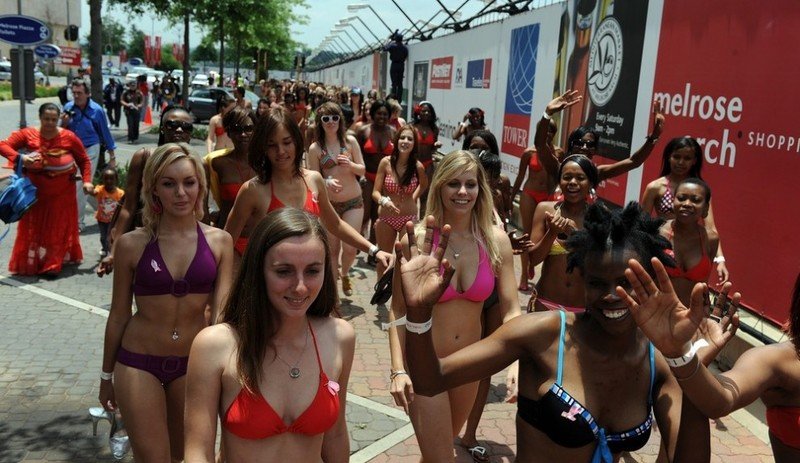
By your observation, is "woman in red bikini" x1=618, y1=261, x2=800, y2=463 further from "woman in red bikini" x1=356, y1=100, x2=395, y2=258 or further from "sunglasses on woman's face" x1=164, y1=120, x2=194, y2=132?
"woman in red bikini" x1=356, y1=100, x2=395, y2=258

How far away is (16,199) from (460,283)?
5.91 m

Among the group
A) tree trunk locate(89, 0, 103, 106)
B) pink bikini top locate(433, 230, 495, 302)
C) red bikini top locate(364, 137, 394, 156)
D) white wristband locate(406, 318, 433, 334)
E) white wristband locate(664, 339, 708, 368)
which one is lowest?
pink bikini top locate(433, 230, 495, 302)

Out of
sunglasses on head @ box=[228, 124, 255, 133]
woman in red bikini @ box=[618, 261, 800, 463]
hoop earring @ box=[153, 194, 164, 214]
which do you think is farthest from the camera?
sunglasses on head @ box=[228, 124, 255, 133]

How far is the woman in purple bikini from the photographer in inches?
132

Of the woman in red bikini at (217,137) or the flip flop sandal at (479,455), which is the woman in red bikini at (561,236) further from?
the woman in red bikini at (217,137)

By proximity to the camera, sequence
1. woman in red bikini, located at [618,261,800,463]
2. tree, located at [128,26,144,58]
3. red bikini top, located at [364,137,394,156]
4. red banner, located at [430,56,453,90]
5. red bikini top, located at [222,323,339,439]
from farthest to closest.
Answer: tree, located at [128,26,144,58], red banner, located at [430,56,453,90], red bikini top, located at [364,137,394,156], red bikini top, located at [222,323,339,439], woman in red bikini, located at [618,261,800,463]

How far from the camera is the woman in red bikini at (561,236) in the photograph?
4.65m

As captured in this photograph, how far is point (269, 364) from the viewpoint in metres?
2.50

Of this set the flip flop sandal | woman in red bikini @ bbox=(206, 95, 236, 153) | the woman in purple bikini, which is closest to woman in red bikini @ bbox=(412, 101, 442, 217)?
woman in red bikini @ bbox=(206, 95, 236, 153)

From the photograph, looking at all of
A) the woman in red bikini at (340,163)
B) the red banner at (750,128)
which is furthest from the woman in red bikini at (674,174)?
the woman in red bikini at (340,163)

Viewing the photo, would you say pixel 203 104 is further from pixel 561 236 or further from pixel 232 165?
pixel 561 236

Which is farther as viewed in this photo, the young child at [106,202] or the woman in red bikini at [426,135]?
the woman in red bikini at [426,135]

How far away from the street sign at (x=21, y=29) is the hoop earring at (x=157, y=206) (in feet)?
30.0

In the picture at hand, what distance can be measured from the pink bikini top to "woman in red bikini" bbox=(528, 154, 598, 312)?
26.2 inches
